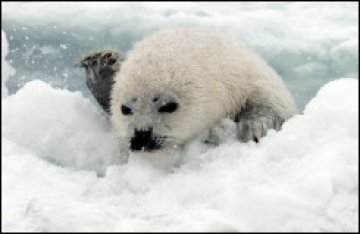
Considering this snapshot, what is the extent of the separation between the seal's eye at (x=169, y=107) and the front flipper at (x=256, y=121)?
1.28ft

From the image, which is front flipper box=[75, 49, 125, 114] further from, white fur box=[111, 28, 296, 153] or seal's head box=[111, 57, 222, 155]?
seal's head box=[111, 57, 222, 155]

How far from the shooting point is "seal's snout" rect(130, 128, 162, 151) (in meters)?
3.59

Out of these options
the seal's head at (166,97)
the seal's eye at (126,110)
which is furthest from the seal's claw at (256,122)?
the seal's eye at (126,110)

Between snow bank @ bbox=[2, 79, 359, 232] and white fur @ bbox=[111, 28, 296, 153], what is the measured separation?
0.18m

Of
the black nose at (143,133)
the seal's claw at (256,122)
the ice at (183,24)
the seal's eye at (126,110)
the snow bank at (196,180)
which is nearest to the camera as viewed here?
the snow bank at (196,180)

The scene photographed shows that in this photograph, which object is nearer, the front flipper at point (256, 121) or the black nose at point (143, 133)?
the front flipper at point (256, 121)

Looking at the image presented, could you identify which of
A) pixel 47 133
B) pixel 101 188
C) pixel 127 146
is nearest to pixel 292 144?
pixel 101 188

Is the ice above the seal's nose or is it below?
above

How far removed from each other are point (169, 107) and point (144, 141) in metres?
0.26

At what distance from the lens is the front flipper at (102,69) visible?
4621 millimetres

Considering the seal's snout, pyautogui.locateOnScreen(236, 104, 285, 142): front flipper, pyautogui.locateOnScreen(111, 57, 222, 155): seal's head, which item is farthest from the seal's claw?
the seal's snout

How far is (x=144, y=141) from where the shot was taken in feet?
11.9

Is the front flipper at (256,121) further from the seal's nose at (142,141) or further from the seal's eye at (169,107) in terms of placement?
the seal's nose at (142,141)

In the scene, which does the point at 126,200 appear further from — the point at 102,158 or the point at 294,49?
the point at 294,49
